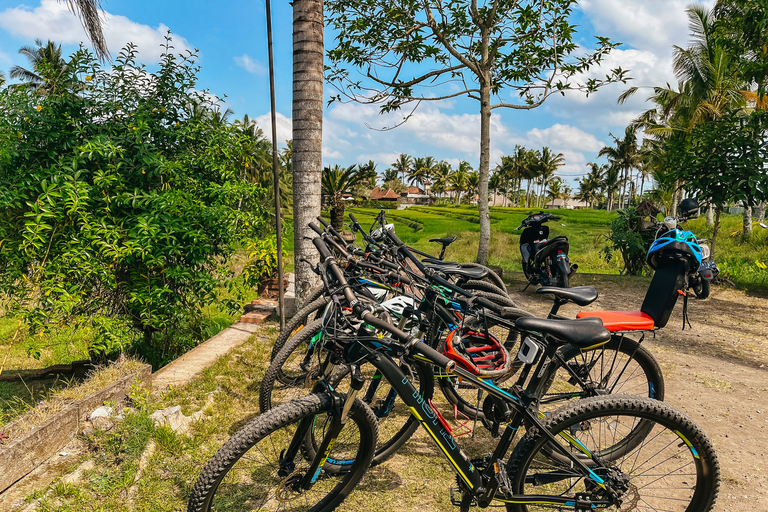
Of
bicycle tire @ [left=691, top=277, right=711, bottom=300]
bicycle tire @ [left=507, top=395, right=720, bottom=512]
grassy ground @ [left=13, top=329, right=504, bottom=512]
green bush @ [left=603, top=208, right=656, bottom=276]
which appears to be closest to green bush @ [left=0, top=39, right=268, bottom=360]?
grassy ground @ [left=13, top=329, right=504, bottom=512]

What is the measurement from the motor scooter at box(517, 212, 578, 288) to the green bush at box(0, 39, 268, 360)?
3.81 meters

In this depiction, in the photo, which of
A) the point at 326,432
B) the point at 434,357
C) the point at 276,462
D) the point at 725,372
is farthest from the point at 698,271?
the point at 276,462

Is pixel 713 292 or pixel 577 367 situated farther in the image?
pixel 713 292

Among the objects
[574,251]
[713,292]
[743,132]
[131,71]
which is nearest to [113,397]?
[131,71]

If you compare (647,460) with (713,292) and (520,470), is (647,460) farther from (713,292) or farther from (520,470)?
(713,292)

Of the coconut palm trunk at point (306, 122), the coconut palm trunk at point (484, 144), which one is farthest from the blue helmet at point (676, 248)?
the coconut palm trunk at point (484, 144)

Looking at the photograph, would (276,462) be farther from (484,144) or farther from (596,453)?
(484,144)

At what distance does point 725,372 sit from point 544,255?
2436 millimetres

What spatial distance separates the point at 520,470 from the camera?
1958 mm

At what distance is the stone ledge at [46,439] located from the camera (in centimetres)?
247

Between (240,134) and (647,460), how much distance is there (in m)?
4.92

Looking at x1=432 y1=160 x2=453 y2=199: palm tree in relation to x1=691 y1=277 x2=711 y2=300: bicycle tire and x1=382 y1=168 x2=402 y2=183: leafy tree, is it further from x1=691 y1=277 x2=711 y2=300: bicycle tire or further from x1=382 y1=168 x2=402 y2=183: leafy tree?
x1=691 y1=277 x2=711 y2=300: bicycle tire

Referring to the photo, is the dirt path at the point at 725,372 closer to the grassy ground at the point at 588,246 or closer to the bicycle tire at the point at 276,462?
the bicycle tire at the point at 276,462

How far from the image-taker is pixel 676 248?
275cm
